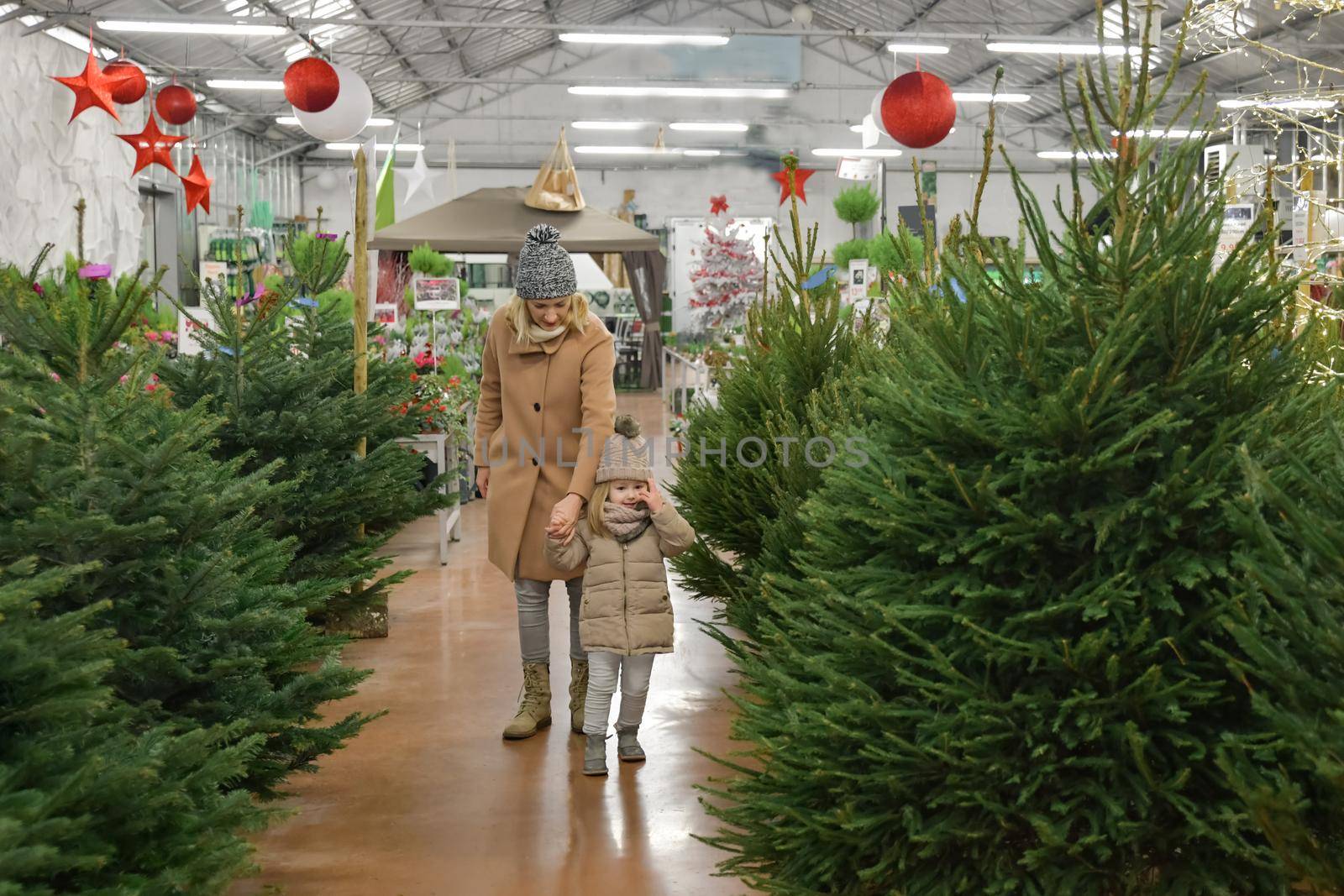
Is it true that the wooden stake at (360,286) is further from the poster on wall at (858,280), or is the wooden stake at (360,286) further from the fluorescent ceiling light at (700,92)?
the fluorescent ceiling light at (700,92)

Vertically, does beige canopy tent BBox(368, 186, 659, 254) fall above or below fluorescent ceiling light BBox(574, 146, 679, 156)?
below

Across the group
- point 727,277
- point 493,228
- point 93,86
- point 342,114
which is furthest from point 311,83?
point 727,277

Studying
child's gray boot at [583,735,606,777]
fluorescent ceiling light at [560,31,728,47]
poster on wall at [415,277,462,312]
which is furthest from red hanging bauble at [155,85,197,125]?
child's gray boot at [583,735,606,777]

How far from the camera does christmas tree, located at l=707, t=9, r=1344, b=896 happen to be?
1.51 metres

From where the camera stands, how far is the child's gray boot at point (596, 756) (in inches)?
138

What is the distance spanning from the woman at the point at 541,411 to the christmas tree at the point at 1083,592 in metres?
1.88

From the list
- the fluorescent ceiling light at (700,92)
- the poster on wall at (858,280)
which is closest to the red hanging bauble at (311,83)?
the poster on wall at (858,280)

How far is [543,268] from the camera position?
358 centimetres

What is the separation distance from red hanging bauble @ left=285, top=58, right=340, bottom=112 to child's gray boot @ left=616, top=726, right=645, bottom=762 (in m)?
5.27

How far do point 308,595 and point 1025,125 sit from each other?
2296 cm

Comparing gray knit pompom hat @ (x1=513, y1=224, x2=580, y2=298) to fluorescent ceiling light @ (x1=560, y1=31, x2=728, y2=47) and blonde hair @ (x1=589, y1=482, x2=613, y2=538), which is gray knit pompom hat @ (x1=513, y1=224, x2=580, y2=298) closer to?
blonde hair @ (x1=589, y1=482, x2=613, y2=538)

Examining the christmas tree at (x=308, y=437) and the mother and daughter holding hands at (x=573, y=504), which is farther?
the christmas tree at (x=308, y=437)

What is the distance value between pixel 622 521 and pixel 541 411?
1.56 feet

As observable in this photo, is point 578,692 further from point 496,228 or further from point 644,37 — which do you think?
point 644,37
